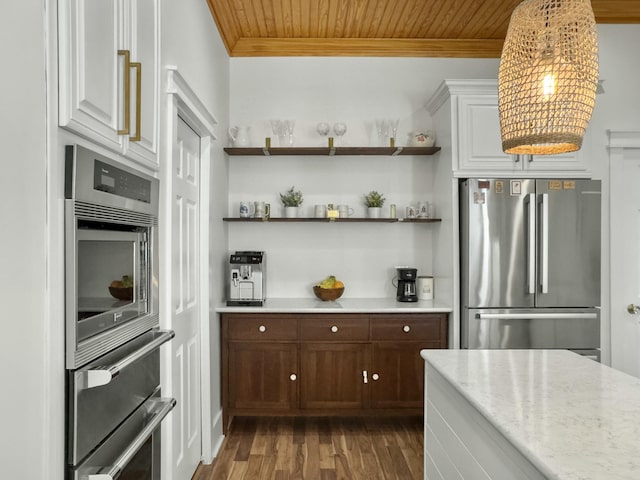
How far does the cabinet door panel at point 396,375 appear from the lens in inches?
139

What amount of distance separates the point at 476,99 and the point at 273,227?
72.2 inches

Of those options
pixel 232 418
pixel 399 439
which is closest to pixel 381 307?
pixel 399 439

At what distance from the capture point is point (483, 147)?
3.46 metres

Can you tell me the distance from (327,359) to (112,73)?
253 centimetres

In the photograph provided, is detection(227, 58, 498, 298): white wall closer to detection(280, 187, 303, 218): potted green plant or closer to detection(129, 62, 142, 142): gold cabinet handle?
detection(280, 187, 303, 218): potted green plant

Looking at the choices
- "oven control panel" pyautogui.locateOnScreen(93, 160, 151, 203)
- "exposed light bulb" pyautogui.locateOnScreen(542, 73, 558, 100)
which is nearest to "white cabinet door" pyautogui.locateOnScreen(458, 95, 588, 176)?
"exposed light bulb" pyautogui.locateOnScreen(542, 73, 558, 100)

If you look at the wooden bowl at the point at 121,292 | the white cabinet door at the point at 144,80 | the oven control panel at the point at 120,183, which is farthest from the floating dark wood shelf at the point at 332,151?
the wooden bowl at the point at 121,292

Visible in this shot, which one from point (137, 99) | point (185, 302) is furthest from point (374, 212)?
point (137, 99)

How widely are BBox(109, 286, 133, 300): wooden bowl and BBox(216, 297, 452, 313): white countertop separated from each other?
1712 mm

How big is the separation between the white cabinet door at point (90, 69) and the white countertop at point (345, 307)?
2050 mm

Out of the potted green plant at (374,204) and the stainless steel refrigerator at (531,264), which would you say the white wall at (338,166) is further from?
the stainless steel refrigerator at (531,264)

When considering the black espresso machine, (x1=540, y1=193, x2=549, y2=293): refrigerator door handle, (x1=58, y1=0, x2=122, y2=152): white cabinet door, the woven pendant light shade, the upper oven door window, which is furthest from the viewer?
the black espresso machine

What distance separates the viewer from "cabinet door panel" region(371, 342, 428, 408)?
3.52 meters

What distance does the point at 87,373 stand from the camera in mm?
1347
